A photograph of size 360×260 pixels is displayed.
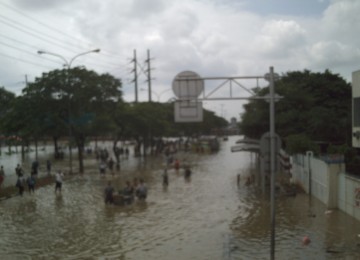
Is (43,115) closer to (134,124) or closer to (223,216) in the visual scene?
(134,124)

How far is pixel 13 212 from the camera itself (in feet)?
74.8

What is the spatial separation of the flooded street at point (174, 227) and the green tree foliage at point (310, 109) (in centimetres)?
1420

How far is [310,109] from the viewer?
44.1 m

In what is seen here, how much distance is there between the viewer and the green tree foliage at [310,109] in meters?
40.7

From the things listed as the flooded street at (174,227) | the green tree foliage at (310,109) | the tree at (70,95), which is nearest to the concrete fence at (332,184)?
the flooded street at (174,227)

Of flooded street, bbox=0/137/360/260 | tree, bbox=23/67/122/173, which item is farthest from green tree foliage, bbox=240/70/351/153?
tree, bbox=23/67/122/173

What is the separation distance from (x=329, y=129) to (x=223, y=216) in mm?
22880

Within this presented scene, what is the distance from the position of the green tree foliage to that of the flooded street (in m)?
14.2

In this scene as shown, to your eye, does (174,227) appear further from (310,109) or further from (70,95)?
(310,109)

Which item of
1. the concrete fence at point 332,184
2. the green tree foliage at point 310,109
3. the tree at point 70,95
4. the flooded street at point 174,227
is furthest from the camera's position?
the tree at point 70,95

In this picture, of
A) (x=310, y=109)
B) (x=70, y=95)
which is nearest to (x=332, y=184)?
(x=310, y=109)

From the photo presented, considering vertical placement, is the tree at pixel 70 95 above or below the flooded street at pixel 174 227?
above

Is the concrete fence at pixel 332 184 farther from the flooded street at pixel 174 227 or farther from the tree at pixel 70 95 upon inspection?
the tree at pixel 70 95

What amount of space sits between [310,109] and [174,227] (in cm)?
2889
